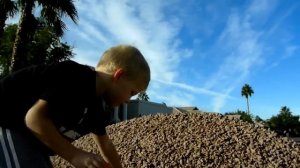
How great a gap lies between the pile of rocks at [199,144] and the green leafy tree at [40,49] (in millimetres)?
13361

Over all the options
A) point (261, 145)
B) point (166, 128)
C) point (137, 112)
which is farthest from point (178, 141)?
point (137, 112)

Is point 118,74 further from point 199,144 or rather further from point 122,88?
point 199,144

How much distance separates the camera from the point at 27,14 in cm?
1594

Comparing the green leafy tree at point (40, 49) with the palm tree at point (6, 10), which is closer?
the palm tree at point (6, 10)

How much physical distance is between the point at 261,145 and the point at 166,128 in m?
1.74

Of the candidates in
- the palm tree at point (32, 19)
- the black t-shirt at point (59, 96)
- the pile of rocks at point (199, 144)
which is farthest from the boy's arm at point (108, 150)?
the palm tree at point (32, 19)

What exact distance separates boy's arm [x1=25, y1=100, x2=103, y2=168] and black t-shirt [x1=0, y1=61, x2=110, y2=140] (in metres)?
0.04

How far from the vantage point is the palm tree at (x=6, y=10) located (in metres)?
16.1

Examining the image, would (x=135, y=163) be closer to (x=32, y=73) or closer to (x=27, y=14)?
(x=32, y=73)

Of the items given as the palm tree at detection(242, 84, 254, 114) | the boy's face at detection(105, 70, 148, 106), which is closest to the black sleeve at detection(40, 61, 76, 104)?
the boy's face at detection(105, 70, 148, 106)

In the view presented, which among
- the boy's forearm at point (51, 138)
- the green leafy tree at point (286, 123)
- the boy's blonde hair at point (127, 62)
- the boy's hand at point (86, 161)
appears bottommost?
the boy's hand at point (86, 161)

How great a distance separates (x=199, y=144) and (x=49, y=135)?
542 cm

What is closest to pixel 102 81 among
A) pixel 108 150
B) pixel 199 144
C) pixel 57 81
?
pixel 57 81

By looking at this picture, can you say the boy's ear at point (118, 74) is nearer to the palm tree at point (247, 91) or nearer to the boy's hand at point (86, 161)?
the boy's hand at point (86, 161)
